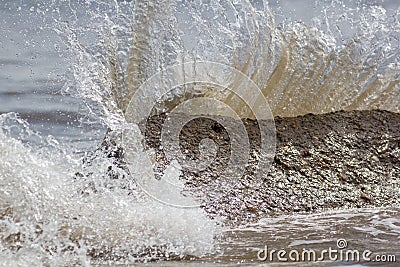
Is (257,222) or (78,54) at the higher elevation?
(78,54)

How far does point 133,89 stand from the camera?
4.26 meters

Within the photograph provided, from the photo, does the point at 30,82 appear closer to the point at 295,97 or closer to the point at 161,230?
the point at 295,97

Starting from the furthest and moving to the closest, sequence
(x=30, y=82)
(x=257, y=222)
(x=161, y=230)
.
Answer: (x=30, y=82)
(x=257, y=222)
(x=161, y=230)

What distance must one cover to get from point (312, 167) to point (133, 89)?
4.31ft

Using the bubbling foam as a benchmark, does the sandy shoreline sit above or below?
above

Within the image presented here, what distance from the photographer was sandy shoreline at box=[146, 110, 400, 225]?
3430 mm

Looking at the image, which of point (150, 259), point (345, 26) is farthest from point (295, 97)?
point (150, 259)

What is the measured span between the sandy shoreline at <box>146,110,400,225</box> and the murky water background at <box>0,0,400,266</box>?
0.18 m

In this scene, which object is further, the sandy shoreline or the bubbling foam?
the sandy shoreline

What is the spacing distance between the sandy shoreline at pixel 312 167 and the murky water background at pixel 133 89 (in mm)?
184

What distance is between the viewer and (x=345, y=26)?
4.56m

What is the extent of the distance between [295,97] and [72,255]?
2479 mm

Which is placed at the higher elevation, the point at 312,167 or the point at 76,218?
the point at 312,167

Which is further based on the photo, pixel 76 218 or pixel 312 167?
pixel 312 167
